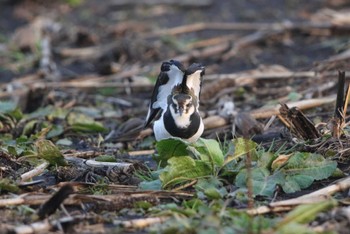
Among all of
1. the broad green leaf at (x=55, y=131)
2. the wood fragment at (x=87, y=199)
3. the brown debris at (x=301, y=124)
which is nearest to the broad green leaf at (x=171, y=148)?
the wood fragment at (x=87, y=199)

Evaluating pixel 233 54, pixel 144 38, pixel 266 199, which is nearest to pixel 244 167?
pixel 266 199

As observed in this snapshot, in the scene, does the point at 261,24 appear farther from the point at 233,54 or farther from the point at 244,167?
the point at 244,167

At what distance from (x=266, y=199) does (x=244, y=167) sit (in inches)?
12.1

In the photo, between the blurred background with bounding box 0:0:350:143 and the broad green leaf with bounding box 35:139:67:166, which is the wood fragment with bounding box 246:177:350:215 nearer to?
the broad green leaf with bounding box 35:139:67:166

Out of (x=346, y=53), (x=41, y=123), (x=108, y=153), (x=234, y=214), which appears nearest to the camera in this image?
(x=234, y=214)

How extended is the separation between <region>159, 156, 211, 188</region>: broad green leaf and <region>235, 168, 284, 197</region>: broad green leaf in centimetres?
21

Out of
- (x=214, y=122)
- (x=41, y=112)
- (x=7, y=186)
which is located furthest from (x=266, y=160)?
(x=41, y=112)

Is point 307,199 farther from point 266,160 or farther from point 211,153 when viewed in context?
point 211,153

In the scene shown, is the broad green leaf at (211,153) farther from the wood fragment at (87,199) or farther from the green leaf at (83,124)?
the green leaf at (83,124)

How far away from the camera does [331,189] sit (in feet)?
13.2

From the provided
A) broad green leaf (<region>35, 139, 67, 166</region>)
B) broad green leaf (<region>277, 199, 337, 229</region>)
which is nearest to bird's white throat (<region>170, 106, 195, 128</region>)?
broad green leaf (<region>35, 139, 67, 166</region>)

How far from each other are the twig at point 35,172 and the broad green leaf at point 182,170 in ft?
2.54

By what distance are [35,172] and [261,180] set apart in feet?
4.25

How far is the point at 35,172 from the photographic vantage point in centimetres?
450
